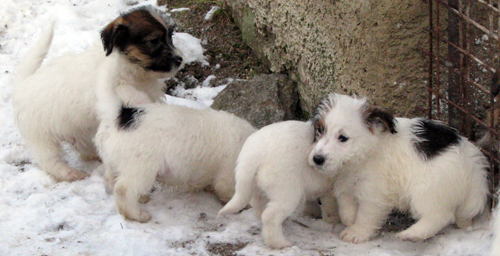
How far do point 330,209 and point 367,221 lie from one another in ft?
1.55

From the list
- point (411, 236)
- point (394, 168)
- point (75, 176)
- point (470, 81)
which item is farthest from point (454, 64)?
point (75, 176)

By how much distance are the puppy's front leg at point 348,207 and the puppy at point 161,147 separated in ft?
3.25

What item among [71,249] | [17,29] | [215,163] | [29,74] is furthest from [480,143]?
[17,29]

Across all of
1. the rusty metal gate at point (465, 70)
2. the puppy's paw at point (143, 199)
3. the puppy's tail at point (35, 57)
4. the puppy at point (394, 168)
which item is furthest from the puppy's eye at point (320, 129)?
the puppy's tail at point (35, 57)

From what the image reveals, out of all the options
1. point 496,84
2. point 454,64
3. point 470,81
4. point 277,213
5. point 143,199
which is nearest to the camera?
point 496,84

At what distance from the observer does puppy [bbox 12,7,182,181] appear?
546cm

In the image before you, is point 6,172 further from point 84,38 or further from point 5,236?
point 84,38

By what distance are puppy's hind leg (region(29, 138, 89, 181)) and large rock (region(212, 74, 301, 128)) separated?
191 centimetres

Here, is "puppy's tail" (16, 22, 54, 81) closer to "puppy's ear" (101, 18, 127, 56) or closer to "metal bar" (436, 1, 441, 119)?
"puppy's ear" (101, 18, 127, 56)

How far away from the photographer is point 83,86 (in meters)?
5.50

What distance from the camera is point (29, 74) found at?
5.88 metres

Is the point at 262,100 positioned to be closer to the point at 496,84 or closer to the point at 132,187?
the point at 132,187

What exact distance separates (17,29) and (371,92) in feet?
19.4

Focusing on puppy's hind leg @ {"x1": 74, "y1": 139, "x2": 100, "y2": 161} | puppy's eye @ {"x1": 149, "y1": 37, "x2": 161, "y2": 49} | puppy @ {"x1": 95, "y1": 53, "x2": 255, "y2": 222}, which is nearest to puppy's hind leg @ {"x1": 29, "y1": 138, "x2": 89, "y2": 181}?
puppy's hind leg @ {"x1": 74, "y1": 139, "x2": 100, "y2": 161}
